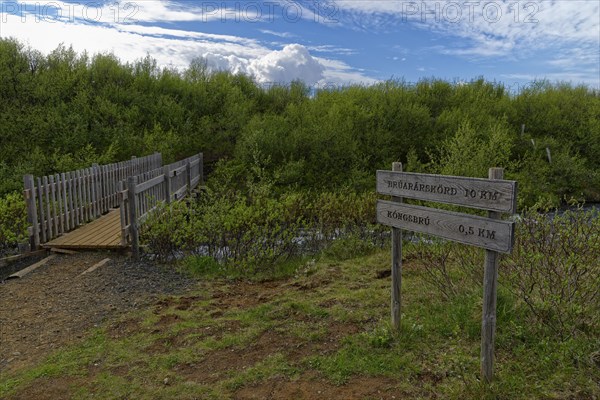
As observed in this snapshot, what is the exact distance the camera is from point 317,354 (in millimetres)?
4035

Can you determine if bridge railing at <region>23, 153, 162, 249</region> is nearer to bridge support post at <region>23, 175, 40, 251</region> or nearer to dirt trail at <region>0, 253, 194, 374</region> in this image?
bridge support post at <region>23, 175, 40, 251</region>

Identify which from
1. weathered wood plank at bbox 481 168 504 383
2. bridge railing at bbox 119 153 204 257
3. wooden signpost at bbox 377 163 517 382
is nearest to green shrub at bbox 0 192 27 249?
bridge railing at bbox 119 153 204 257

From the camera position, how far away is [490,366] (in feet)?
11.3

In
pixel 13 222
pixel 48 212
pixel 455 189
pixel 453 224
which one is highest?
pixel 455 189

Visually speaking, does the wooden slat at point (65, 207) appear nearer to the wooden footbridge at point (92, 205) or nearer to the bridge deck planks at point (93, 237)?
the wooden footbridge at point (92, 205)

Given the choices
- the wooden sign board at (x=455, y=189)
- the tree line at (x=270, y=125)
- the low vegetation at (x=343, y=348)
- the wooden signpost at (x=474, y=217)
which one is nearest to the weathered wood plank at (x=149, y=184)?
the low vegetation at (x=343, y=348)

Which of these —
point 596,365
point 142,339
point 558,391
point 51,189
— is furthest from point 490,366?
point 51,189

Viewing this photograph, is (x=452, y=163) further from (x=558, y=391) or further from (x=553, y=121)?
(x=553, y=121)

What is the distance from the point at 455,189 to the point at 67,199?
8.64m

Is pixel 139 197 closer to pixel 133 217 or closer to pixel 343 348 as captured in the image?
pixel 133 217

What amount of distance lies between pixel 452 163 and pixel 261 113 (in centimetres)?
1434

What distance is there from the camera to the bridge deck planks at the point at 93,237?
789cm

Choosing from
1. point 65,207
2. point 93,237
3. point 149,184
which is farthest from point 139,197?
point 65,207

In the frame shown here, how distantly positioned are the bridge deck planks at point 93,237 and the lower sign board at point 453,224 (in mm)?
5401
